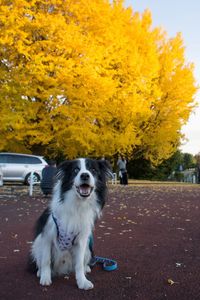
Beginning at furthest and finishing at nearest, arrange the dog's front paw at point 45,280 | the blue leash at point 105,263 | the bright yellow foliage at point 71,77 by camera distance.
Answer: the bright yellow foliage at point 71,77 < the blue leash at point 105,263 < the dog's front paw at point 45,280

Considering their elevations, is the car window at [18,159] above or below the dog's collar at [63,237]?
above

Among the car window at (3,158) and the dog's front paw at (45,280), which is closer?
the dog's front paw at (45,280)

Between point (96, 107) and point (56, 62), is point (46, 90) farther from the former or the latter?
point (96, 107)

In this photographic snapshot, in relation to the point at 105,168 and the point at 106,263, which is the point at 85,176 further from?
the point at 106,263

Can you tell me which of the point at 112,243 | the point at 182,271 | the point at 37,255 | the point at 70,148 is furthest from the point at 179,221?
the point at 70,148

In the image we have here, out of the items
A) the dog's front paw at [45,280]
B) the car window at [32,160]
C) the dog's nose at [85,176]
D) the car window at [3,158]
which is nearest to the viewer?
the dog's nose at [85,176]

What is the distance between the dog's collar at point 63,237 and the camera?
4.16m

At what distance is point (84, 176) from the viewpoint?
12.7 ft

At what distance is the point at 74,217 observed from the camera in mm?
4180

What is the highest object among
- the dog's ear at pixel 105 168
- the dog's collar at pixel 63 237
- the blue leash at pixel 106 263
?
the dog's ear at pixel 105 168

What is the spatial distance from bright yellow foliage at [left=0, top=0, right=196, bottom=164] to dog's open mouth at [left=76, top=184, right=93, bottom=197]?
1245 cm

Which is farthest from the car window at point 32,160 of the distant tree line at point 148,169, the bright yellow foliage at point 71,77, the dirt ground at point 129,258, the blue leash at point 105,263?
the distant tree line at point 148,169

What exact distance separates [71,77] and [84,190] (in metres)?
13.4

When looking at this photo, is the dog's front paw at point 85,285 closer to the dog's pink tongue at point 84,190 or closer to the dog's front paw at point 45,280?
the dog's front paw at point 45,280
